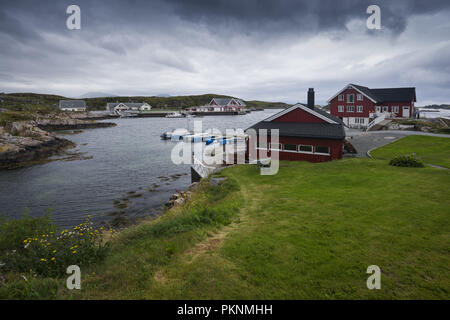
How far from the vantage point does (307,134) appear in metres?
24.5

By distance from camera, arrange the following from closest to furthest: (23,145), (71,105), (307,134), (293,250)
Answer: (293,250)
(307,134)
(23,145)
(71,105)

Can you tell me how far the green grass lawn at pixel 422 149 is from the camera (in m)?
23.0

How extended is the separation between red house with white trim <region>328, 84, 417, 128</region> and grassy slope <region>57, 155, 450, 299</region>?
4195 cm

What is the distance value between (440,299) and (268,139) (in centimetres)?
2151

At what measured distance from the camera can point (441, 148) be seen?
90.1ft

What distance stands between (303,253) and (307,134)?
1807cm

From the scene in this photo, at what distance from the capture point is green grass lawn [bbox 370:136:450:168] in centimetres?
2296

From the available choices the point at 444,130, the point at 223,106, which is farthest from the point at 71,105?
the point at 444,130

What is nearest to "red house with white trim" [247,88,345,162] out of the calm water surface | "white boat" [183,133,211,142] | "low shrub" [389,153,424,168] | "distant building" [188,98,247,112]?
"low shrub" [389,153,424,168]

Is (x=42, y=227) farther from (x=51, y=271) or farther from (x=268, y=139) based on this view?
(x=268, y=139)

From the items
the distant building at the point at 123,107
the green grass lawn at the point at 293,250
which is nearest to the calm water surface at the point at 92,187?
the green grass lawn at the point at 293,250

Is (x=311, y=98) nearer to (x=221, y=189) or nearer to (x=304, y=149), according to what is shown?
(x=304, y=149)

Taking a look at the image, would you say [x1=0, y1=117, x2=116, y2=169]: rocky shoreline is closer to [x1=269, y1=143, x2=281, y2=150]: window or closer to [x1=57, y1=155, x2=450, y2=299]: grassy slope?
[x1=269, y1=143, x2=281, y2=150]: window

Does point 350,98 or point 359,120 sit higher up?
point 350,98
